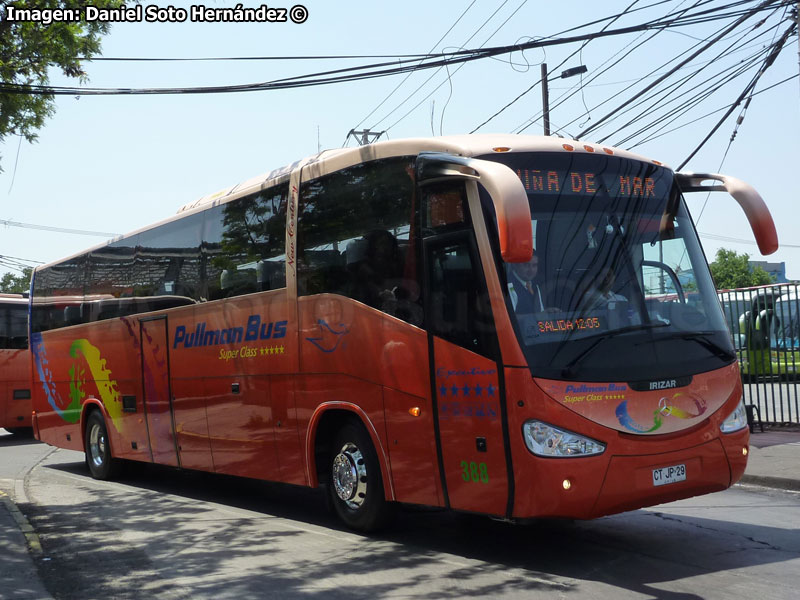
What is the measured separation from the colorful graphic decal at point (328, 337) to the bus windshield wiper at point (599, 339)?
97.7 inches

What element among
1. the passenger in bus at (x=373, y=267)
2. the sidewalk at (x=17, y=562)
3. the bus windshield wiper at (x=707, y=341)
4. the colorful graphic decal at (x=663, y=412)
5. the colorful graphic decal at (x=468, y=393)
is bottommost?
the sidewalk at (x=17, y=562)

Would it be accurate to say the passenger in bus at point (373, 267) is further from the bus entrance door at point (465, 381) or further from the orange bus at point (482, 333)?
the bus entrance door at point (465, 381)

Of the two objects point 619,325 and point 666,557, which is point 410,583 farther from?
point 619,325

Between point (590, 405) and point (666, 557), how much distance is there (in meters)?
1.43

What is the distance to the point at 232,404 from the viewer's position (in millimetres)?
10719

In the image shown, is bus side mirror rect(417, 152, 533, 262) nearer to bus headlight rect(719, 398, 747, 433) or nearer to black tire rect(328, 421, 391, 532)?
bus headlight rect(719, 398, 747, 433)

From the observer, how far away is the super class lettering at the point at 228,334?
9.82 meters

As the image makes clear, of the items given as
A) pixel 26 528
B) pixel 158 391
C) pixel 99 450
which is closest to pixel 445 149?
pixel 26 528

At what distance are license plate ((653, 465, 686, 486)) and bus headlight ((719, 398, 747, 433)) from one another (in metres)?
0.56

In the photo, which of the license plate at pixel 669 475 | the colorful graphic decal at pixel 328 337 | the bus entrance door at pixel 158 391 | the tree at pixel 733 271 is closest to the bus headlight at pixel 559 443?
the license plate at pixel 669 475

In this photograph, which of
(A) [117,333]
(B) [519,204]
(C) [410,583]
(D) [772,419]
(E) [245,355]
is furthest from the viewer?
(D) [772,419]

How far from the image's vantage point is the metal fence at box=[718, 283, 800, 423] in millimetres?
15445

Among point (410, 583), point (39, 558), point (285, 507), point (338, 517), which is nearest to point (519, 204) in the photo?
point (410, 583)

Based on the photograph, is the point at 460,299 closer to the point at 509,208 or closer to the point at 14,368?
the point at 509,208
